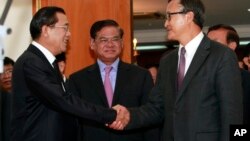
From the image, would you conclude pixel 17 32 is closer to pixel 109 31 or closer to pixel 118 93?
pixel 109 31

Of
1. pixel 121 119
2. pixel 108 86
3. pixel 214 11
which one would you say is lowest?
pixel 121 119

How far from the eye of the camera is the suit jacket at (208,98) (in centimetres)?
277

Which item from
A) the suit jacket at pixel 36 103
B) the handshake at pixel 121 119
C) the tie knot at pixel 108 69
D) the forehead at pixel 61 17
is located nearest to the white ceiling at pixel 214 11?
the tie knot at pixel 108 69

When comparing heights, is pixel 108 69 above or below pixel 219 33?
below

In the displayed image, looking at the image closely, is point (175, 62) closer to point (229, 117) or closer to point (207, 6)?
point (229, 117)

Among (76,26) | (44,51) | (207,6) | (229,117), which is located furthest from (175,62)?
(207,6)

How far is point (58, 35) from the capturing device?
3.20 metres

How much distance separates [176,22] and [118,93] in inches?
34.8

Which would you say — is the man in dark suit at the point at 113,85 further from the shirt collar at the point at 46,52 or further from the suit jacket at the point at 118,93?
the shirt collar at the point at 46,52

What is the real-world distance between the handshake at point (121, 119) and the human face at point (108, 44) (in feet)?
1.71

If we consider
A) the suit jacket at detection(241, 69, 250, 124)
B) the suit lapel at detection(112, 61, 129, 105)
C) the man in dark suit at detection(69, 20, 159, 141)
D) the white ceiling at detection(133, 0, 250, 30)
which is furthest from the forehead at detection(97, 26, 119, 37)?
the white ceiling at detection(133, 0, 250, 30)

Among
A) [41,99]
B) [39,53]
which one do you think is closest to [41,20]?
[39,53]

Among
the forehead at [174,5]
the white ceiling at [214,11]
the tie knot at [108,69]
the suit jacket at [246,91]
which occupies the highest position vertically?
the white ceiling at [214,11]

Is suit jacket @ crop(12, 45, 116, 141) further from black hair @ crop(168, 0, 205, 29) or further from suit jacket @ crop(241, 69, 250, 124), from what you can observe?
suit jacket @ crop(241, 69, 250, 124)
